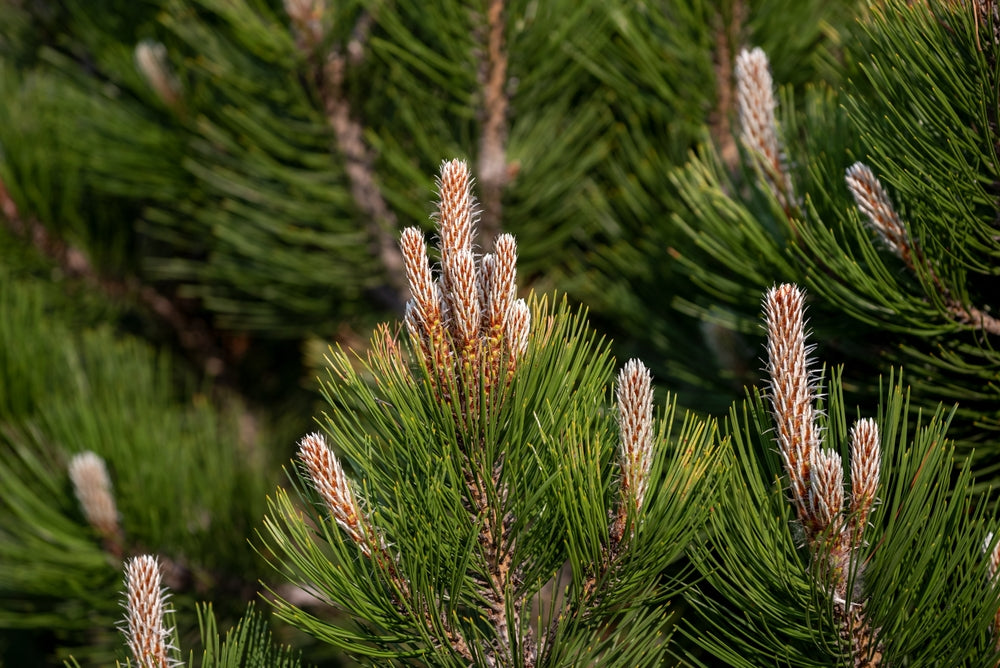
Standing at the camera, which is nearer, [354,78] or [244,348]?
[354,78]

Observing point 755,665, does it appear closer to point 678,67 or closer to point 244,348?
point 678,67

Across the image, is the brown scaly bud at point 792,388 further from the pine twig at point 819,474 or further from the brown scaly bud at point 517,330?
the brown scaly bud at point 517,330

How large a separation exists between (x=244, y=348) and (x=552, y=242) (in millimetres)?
694

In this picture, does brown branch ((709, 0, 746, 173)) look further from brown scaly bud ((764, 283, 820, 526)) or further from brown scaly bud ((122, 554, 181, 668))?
brown scaly bud ((122, 554, 181, 668))

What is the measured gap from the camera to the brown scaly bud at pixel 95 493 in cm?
107

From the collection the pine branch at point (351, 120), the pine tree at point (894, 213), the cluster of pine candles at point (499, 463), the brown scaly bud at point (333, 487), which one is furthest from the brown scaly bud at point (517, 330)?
the pine branch at point (351, 120)

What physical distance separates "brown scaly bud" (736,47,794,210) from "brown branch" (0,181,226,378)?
3.46 ft

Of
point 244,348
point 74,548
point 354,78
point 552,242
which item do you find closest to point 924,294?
point 552,242

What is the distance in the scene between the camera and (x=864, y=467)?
23.5 inches

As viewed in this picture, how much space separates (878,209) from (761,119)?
0.17 meters

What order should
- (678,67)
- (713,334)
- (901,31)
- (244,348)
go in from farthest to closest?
(244,348), (678,67), (713,334), (901,31)

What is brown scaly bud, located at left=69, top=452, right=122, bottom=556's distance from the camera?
1.07 meters

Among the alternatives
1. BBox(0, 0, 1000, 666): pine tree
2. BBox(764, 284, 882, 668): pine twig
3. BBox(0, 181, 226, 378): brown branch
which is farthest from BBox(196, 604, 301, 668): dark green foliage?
BBox(0, 181, 226, 378): brown branch

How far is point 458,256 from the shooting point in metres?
0.60
